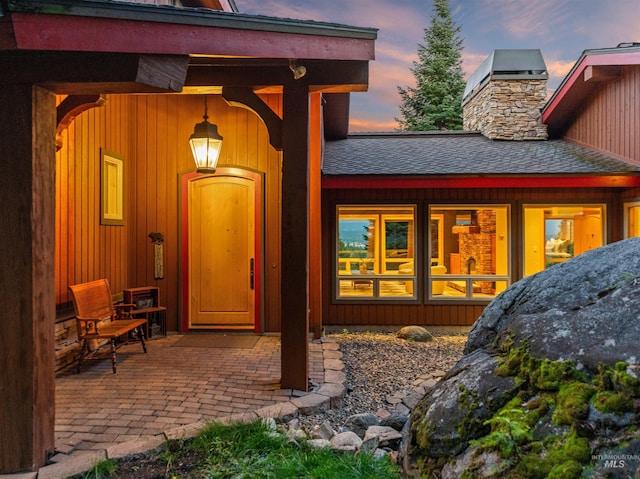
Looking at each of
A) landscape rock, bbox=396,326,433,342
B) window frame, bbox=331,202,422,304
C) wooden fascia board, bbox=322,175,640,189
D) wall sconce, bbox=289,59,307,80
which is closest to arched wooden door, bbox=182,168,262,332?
wooden fascia board, bbox=322,175,640,189

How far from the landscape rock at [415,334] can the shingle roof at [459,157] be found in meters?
2.43

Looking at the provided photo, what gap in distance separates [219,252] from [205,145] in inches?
64.7

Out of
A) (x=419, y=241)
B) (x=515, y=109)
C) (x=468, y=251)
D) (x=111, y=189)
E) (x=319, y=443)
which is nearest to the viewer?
(x=319, y=443)

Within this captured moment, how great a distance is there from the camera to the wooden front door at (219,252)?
5195 millimetres

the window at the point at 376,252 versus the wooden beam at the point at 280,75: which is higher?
the wooden beam at the point at 280,75

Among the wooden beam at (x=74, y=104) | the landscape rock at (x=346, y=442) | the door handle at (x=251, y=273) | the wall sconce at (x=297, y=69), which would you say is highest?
the wall sconce at (x=297, y=69)

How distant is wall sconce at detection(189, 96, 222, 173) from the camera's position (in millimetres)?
4121

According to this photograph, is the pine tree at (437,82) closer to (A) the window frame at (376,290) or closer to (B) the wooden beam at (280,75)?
(A) the window frame at (376,290)

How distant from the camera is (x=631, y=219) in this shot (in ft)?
19.7

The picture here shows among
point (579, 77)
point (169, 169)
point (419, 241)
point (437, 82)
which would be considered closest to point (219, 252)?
point (169, 169)

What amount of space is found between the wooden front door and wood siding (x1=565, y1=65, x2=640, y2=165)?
6.02 metres

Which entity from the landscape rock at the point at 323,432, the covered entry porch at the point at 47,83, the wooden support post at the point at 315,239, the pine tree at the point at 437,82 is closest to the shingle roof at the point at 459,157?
the wooden support post at the point at 315,239

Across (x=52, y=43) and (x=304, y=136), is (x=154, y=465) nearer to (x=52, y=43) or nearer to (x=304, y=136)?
(x=52, y=43)

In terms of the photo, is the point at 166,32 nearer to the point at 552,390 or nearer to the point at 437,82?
the point at 552,390
